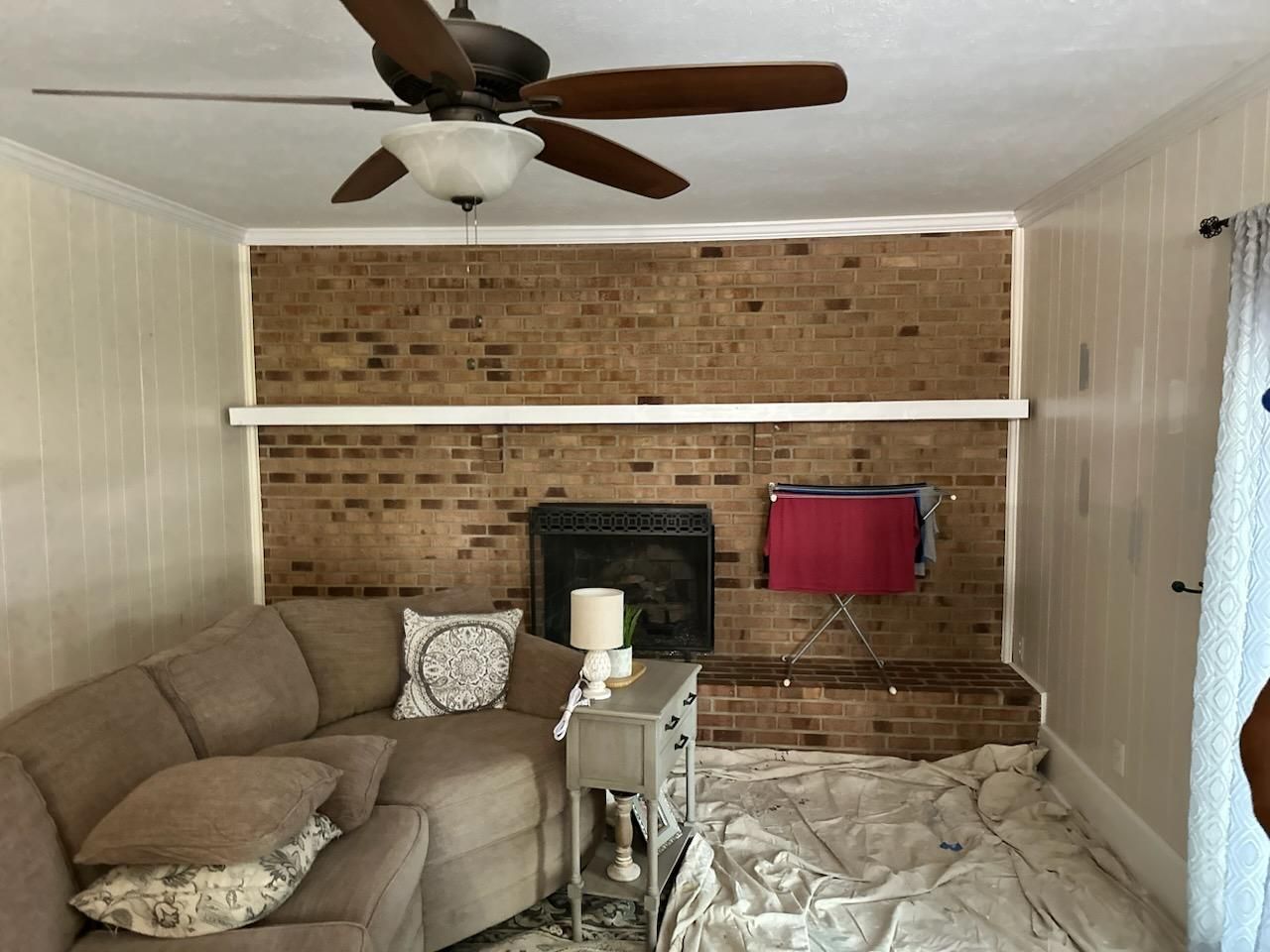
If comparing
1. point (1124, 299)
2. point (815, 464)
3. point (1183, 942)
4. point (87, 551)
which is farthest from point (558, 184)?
point (1183, 942)

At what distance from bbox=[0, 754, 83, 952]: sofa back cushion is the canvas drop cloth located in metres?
1.48

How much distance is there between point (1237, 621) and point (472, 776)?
79.2 inches

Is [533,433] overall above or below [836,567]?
above

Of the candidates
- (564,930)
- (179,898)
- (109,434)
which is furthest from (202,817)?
(109,434)

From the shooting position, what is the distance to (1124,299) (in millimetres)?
2730

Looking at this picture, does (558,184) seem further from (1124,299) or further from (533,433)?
(1124,299)

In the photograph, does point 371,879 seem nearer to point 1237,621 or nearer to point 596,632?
point 596,632

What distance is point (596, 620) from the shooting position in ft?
8.21

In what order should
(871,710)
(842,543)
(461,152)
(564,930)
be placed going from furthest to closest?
(842,543) → (871,710) → (564,930) → (461,152)

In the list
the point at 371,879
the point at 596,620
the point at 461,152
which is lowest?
the point at 371,879

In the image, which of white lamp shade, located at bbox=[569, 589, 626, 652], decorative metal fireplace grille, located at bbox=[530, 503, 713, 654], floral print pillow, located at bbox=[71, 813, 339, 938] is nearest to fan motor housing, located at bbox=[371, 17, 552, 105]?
white lamp shade, located at bbox=[569, 589, 626, 652]

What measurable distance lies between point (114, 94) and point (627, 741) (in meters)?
1.92

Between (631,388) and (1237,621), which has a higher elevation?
(631,388)

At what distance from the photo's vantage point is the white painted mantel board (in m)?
3.77
